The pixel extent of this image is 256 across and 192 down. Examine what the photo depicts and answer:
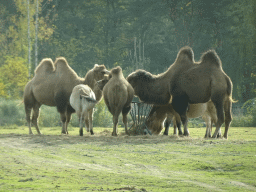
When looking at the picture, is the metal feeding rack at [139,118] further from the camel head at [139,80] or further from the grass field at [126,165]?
the grass field at [126,165]

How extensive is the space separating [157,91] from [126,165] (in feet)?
22.1

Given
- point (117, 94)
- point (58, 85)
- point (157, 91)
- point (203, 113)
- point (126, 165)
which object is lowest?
point (126, 165)

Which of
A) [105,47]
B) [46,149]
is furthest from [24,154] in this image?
[105,47]

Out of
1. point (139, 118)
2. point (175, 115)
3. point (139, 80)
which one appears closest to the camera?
point (175, 115)

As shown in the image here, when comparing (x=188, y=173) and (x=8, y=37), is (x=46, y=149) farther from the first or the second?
(x=8, y=37)

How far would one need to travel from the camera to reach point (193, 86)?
14.4 meters

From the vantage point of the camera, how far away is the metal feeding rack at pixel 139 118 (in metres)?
15.5

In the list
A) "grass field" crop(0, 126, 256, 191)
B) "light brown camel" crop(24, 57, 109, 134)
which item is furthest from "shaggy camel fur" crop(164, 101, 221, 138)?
"light brown camel" crop(24, 57, 109, 134)

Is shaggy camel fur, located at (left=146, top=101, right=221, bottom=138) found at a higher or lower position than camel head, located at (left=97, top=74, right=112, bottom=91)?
lower

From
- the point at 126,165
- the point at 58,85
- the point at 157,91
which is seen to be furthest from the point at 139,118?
the point at 126,165

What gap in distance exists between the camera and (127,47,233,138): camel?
46.2ft

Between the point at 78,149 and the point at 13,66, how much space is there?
24.3 meters

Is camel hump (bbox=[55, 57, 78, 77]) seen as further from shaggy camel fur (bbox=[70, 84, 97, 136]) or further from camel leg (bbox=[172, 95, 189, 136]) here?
camel leg (bbox=[172, 95, 189, 136])

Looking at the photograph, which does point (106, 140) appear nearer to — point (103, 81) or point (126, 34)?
point (103, 81)
